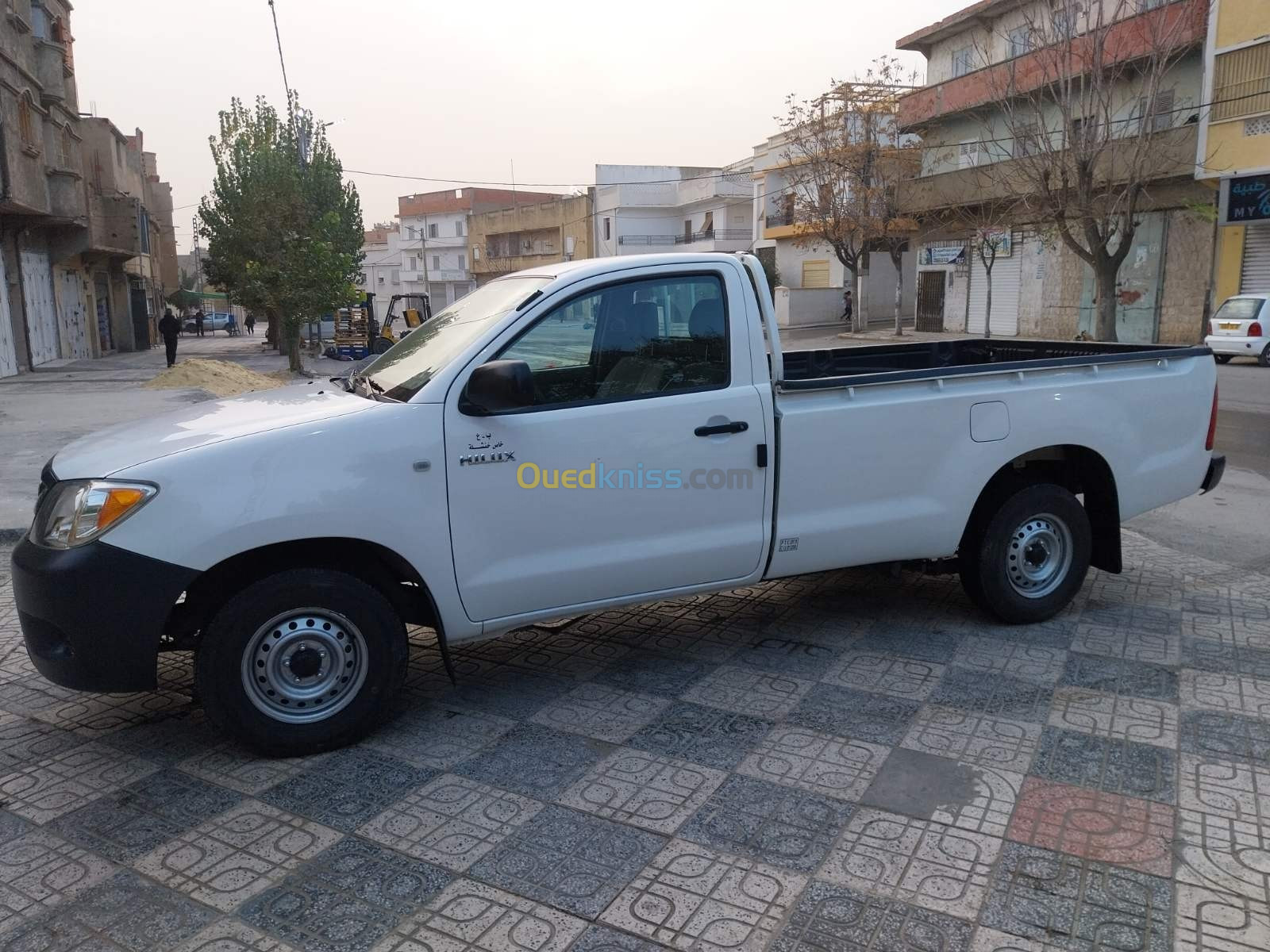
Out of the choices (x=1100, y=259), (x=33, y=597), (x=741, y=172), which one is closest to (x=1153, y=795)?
(x=33, y=597)

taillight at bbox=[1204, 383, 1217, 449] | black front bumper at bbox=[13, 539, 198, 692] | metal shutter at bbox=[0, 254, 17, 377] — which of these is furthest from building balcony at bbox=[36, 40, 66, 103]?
taillight at bbox=[1204, 383, 1217, 449]

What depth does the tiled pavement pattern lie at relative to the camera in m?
2.91

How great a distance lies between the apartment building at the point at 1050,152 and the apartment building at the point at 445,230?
174 ft

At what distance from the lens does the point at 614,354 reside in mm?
4355

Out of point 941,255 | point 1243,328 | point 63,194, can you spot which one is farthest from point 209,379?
point 941,255

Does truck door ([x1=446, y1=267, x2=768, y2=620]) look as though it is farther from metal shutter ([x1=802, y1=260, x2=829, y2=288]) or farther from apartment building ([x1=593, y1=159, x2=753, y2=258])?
apartment building ([x1=593, y1=159, x2=753, y2=258])

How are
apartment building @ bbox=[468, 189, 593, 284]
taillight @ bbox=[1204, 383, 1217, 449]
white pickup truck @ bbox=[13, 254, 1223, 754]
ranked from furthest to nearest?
1. apartment building @ bbox=[468, 189, 593, 284]
2. taillight @ bbox=[1204, 383, 1217, 449]
3. white pickup truck @ bbox=[13, 254, 1223, 754]

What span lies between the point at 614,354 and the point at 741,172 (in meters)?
54.7

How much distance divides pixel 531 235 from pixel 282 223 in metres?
47.6

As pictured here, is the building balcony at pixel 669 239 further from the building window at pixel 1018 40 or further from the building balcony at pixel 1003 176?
the building window at pixel 1018 40

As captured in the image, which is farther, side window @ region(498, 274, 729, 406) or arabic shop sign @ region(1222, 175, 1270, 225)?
arabic shop sign @ region(1222, 175, 1270, 225)

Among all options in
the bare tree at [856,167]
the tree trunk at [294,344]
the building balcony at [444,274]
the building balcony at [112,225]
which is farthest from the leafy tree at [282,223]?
the building balcony at [444,274]

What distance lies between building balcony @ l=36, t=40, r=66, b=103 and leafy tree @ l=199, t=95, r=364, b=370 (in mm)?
5624

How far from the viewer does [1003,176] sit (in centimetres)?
2919
